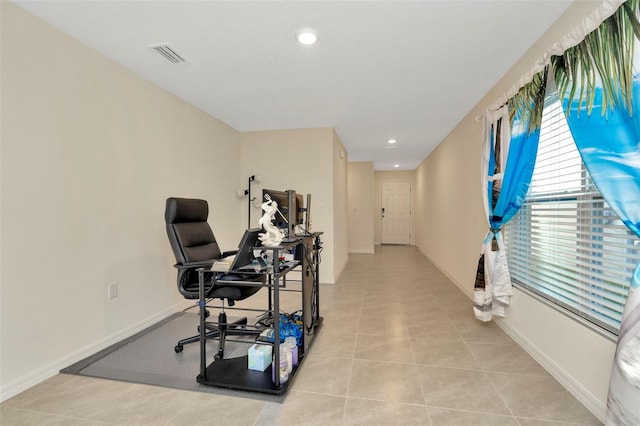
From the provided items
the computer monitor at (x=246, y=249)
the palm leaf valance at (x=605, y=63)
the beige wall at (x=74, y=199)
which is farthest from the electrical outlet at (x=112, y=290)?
the palm leaf valance at (x=605, y=63)

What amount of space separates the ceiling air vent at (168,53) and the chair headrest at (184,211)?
1.18 meters

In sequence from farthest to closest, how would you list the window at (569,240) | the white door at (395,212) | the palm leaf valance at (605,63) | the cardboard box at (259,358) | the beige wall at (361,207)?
the white door at (395,212) < the beige wall at (361,207) < the cardboard box at (259,358) < the window at (569,240) < the palm leaf valance at (605,63)

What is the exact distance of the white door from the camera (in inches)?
354

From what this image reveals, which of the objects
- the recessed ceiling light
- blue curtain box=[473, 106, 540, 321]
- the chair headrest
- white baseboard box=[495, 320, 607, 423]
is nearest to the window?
blue curtain box=[473, 106, 540, 321]

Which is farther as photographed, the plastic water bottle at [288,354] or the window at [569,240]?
the plastic water bottle at [288,354]

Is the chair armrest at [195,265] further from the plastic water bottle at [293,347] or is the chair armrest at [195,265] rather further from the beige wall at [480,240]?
the beige wall at [480,240]

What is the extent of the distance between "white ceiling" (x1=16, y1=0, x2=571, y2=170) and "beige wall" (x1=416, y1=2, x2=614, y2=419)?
14cm

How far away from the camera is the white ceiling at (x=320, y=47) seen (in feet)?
5.94

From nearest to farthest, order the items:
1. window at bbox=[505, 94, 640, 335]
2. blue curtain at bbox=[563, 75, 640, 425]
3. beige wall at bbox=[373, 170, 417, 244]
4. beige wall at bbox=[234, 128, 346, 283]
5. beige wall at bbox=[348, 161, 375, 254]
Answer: blue curtain at bbox=[563, 75, 640, 425] → window at bbox=[505, 94, 640, 335] → beige wall at bbox=[234, 128, 346, 283] → beige wall at bbox=[348, 161, 375, 254] → beige wall at bbox=[373, 170, 417, 244]

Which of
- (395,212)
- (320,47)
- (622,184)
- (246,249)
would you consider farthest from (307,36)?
(395,212)

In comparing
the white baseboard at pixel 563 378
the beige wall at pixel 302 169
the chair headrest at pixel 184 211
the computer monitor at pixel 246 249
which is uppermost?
the beige wall at pixel 302 169

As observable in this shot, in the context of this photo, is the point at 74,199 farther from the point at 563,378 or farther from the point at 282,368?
the point at 563,378

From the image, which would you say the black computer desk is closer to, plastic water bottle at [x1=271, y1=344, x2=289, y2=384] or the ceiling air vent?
plastic water bottle at [x1=271, y1=344, x2=289, y2=384]

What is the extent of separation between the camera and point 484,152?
9.18 feet
